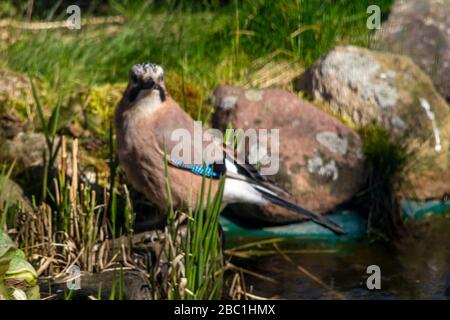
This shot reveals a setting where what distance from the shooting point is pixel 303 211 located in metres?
6.69

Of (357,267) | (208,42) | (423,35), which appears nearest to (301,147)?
(357,267)

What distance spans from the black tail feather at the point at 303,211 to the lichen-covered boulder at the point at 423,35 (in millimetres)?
2972

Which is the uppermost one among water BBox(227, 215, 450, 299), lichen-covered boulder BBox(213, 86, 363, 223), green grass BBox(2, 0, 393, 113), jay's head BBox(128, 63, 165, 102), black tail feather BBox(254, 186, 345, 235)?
green grass BBox(2, 0, 393, 113)

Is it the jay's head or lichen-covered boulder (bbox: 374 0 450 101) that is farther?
lichen-covered boulder (bbox: 374 0 450 101)

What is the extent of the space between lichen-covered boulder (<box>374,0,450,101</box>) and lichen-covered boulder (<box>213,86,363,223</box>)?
157 cm

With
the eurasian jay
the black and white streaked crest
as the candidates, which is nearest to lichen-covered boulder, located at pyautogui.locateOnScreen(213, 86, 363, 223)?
the eurasian jay

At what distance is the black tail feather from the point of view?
669 cm

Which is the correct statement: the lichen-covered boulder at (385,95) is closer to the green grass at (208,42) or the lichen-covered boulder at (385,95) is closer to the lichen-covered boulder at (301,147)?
the lichen-covered boulder at (301,147)

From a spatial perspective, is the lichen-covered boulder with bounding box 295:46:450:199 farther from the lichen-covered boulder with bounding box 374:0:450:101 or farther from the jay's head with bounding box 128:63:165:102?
the jay's head with bounding box 128:63:165:102

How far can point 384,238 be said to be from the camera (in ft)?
24.6

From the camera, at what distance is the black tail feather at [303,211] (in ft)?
21.9

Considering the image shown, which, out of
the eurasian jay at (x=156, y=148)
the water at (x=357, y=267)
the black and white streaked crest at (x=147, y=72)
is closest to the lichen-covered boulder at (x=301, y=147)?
the water at (x=357, y=267)

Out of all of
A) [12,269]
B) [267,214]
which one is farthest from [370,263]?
[12,269]
